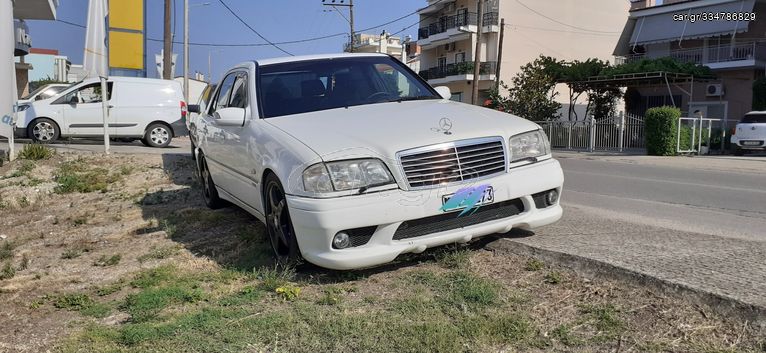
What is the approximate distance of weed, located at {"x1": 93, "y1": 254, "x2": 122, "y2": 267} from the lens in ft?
17.6

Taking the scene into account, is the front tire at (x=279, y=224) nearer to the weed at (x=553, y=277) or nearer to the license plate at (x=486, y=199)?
the license plate at (x=486, y=199)

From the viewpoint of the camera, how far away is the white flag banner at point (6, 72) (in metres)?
11.7

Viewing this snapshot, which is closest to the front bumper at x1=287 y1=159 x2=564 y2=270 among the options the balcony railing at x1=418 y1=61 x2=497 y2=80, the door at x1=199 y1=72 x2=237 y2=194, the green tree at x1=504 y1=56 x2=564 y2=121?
the door at x1=199 y1=72 x2=237 y2=194

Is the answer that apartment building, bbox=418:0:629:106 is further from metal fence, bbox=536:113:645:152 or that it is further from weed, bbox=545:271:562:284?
weed, bbox=545:271:562:284

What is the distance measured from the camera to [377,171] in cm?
412

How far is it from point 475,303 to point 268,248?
224cm

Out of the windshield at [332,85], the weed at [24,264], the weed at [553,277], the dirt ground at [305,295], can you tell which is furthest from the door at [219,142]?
the weed at [553,277]

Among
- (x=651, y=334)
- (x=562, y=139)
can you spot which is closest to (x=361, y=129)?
(x=651, y=334)

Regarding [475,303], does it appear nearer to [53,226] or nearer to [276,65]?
[276,65]

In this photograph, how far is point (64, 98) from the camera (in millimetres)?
16172

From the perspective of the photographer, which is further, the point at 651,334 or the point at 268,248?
the point at 268,248

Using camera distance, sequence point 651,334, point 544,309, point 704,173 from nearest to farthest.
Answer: point 651,334 < point 544,309 < point 704,173

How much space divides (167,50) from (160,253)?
2291 cm

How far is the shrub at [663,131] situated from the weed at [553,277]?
2030 centimetres
